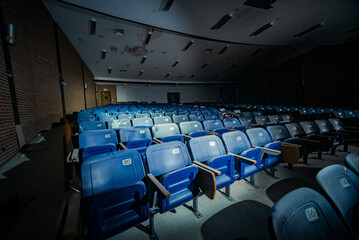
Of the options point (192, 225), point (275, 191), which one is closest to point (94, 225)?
point (192, 225)

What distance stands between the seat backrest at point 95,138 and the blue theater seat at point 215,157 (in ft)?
5.43

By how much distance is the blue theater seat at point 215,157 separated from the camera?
1918 millimetres

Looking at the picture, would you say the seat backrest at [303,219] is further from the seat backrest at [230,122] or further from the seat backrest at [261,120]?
the seat backrest at [261,120]

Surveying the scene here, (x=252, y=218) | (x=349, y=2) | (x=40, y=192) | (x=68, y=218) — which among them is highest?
(x=349, y=2)

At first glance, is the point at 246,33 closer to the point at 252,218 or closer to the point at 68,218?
the point at 252,218

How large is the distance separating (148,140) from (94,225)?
1713mm

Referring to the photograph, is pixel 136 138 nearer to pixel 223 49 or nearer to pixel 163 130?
pixel 163 130

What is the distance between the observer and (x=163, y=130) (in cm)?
371

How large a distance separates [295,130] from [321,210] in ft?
11.3

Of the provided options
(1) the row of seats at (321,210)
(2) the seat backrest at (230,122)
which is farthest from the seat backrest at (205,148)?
(2) the seat backrest at (230,122)

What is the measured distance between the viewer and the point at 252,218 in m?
1.87

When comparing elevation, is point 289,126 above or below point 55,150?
above

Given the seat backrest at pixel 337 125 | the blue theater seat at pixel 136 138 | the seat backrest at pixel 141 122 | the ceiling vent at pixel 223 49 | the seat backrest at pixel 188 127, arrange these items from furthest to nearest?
the ceiling vent at pixel 223 49, the seat backrest at pixel 141 122, the seat backrest at pixel 337 125, the seat backrest at pixel 188 127, the blue theater seat at pixel 136 138

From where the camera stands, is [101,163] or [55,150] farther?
[55,150]
